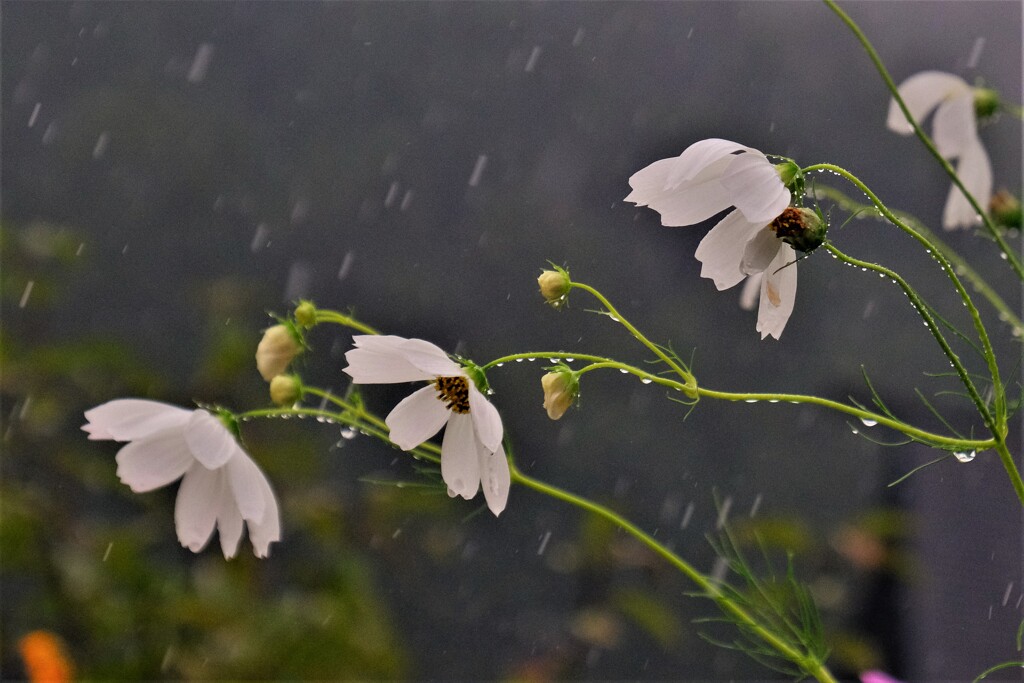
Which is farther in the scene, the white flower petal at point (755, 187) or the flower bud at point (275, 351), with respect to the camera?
the flower bud at point (275, 351)

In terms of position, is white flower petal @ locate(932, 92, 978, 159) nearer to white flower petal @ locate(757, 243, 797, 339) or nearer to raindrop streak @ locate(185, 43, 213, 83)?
white flower petal @ locate(757, 243, 797, 339)

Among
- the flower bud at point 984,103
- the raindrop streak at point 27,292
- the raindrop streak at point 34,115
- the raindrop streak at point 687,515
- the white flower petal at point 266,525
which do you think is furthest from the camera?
the raindrop streak at point 34,115

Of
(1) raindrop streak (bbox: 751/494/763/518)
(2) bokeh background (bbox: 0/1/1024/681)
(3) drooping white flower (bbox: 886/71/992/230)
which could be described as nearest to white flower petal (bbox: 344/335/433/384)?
(3) drooping white flower (bbox: 886/71/992/230)

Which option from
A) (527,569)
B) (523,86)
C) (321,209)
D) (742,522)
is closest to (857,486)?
(742,522)

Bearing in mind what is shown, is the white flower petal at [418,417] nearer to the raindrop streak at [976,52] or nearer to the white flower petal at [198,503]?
the white flower petal at [198,503]

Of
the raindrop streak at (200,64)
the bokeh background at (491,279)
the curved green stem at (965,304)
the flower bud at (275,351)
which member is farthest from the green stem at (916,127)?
the raindrop streak at (200,64)

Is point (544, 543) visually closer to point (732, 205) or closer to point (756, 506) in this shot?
point (756, 506)
